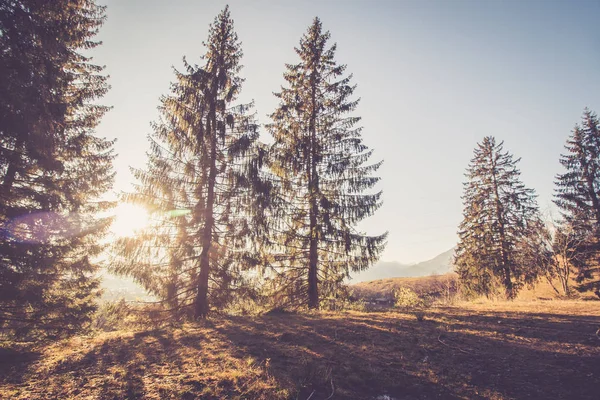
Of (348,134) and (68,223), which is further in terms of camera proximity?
(348,134)

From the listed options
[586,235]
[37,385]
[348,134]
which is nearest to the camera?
[37,385]

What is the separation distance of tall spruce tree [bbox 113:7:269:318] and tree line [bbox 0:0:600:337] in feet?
0.18

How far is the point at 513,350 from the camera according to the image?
540 cm

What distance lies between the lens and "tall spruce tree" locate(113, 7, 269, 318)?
1110 cm

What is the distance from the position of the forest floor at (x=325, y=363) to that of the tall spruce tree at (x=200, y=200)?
404 cm

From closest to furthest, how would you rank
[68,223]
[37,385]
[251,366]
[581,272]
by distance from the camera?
[37,385]
[251,366]
[68,223]
[581,272]

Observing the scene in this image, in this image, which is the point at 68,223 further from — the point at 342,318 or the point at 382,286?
the point at 382,286

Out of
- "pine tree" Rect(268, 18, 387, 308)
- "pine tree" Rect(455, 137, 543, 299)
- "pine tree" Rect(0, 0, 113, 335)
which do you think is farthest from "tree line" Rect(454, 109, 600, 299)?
"pine tree" Rect(0, 0, 113, 335)

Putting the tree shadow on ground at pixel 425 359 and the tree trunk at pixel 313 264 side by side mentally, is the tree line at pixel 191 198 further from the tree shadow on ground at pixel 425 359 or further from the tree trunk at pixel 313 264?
the tree shadow on ground at pixel 425 359

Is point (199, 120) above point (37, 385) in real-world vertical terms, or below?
above

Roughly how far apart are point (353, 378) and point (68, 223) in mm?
12446

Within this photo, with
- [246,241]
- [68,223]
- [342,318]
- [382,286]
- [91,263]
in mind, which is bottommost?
[382,286]

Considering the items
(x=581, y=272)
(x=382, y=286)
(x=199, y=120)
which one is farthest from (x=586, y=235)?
(x=382, y=286)

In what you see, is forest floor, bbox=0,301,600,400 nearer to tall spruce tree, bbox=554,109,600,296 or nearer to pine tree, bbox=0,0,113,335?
pine tree, bbox=0,0,113,335
